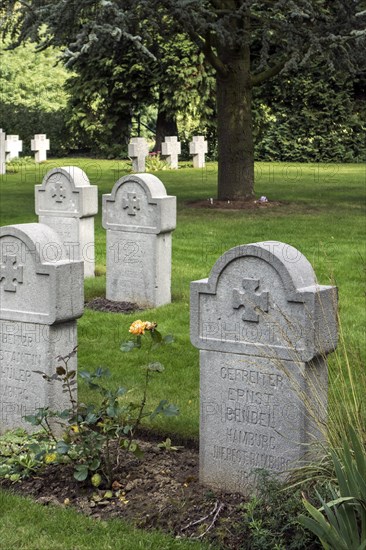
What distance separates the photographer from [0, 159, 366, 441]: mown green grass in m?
8.23

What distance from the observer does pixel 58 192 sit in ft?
40.5

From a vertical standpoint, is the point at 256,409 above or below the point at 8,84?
below

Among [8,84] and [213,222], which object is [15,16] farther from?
[8,84]

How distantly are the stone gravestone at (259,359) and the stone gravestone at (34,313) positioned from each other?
1.06m

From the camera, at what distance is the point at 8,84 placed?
3603 centimetres

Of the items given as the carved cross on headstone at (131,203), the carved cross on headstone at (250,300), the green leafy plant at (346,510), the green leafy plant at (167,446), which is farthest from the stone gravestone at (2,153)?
the green leafy plant at (346,510)

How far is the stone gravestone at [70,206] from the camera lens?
12203 millimetres

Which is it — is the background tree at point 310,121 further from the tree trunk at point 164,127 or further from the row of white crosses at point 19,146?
the row of white crosses at point 19,146

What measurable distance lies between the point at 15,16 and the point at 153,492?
14972 mm

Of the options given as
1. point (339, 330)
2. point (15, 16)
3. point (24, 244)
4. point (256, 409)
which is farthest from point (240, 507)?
point (15, 16)

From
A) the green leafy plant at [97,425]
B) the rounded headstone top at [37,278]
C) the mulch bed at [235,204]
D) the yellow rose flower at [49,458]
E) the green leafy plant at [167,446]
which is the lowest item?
the green leafy plant at [167,446]

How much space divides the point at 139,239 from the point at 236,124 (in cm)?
754

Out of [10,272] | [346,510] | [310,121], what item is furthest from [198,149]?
[346,510]

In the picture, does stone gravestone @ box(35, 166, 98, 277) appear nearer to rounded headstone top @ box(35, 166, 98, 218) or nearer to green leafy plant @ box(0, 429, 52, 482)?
rounded headstone top @ box(35, 166, 98, 218)
